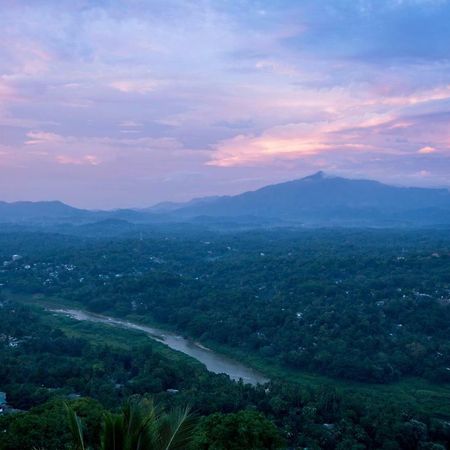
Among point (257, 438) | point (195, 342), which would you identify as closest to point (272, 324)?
point (195, 342)

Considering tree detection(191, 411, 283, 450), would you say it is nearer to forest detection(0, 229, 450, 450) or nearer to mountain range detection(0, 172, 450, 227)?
forest detection(0, 229, 450, 450)

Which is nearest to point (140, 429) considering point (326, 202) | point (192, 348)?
point (192, 348)

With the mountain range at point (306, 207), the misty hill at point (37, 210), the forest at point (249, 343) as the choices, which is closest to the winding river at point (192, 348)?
the forest at point (249, 343)

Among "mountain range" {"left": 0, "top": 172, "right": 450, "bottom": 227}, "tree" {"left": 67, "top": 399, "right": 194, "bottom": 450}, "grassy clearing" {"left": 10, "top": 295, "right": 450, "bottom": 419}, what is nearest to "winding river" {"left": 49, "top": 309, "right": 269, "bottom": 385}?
"grassy clearing" {"left": 10, "top": 295, "right": 450, "bottom": 419}

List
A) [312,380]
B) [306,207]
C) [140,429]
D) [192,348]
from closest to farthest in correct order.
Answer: [140,429], [312,380], [192,348], [306,207]

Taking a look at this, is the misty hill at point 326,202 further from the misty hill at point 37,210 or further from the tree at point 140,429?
the tree at point 140,429

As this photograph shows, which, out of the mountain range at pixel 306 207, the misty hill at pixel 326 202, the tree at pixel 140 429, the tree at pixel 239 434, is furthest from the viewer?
the misty hill at pixel 326 202

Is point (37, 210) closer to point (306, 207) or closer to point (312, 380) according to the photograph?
point (306, 207)
